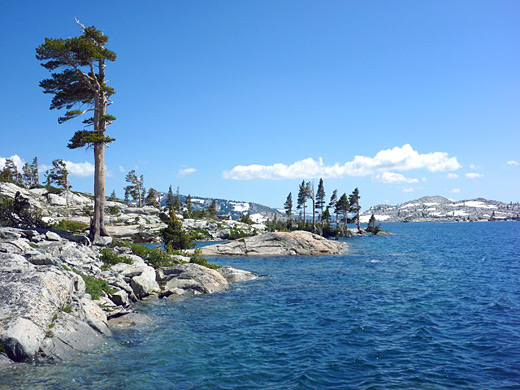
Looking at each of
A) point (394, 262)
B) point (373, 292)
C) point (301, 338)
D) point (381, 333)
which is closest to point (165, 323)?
point (301, 338)

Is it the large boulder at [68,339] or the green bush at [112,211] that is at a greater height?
the green bush at [112,211]

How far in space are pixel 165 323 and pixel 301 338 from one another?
7417 mm

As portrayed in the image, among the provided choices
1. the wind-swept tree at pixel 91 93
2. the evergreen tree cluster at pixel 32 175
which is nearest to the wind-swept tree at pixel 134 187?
→ the evergreen tree cluster at pixel 32 175

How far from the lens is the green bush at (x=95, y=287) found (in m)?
18.2

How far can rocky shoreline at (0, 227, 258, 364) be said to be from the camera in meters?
12.3

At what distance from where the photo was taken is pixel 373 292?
2620 centimetres

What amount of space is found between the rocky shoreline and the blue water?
3.21 feet

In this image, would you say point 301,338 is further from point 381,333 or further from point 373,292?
point 373,292

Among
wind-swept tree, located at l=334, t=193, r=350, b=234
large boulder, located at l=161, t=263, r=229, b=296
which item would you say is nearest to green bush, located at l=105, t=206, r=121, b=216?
large boulder, located at l=161, t=263, r=229, b=296

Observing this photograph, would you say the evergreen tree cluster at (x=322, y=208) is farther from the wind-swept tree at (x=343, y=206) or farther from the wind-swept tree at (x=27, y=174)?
the wind-swept tree at (x=27, y=174)

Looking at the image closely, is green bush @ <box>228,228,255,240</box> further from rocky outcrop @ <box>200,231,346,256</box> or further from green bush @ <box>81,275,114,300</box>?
green bush @ <box>81,275,114,300</box>

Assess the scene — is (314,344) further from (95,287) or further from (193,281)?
(193,281)

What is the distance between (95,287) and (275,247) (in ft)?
125

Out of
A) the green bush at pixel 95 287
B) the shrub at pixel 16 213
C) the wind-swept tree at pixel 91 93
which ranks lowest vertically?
the green bush at pixel 95 287
